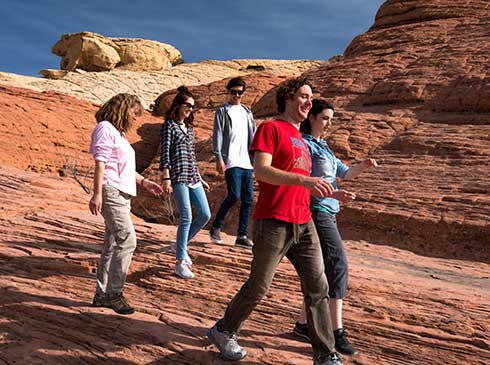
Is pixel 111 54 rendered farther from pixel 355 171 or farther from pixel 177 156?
pixel 355 171

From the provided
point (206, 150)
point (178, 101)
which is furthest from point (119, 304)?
point (206, 150)

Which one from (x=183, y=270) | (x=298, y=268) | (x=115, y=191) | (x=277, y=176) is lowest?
(x=183, y=270)

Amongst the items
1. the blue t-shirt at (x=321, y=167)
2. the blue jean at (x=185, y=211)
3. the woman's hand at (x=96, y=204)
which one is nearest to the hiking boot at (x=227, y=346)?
the blue t-shirt at (x=321, y=167)

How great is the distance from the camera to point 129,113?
4.72 meters

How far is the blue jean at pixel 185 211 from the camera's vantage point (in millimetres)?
5371

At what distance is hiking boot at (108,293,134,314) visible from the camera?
462 centimetres

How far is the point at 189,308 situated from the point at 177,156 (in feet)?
5.34

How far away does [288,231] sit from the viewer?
3.37 meters

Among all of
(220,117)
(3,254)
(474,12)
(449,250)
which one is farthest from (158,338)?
(474,12)

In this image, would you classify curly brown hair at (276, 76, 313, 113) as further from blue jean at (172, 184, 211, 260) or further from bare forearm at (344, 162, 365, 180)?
blue jean at (172, 184, 211, 260)

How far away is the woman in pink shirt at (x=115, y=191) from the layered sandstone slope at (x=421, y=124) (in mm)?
7018

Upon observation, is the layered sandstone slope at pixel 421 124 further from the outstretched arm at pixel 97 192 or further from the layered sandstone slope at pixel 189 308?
the outstretched arm at pixel 97 192

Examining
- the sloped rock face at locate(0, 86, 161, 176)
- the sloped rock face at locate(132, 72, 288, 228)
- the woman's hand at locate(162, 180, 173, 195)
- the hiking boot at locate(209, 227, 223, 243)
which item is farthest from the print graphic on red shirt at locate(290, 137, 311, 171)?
the sloped rock face at locate(0, 86, 161, 176)

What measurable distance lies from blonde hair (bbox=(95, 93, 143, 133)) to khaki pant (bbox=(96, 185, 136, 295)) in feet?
2.03
